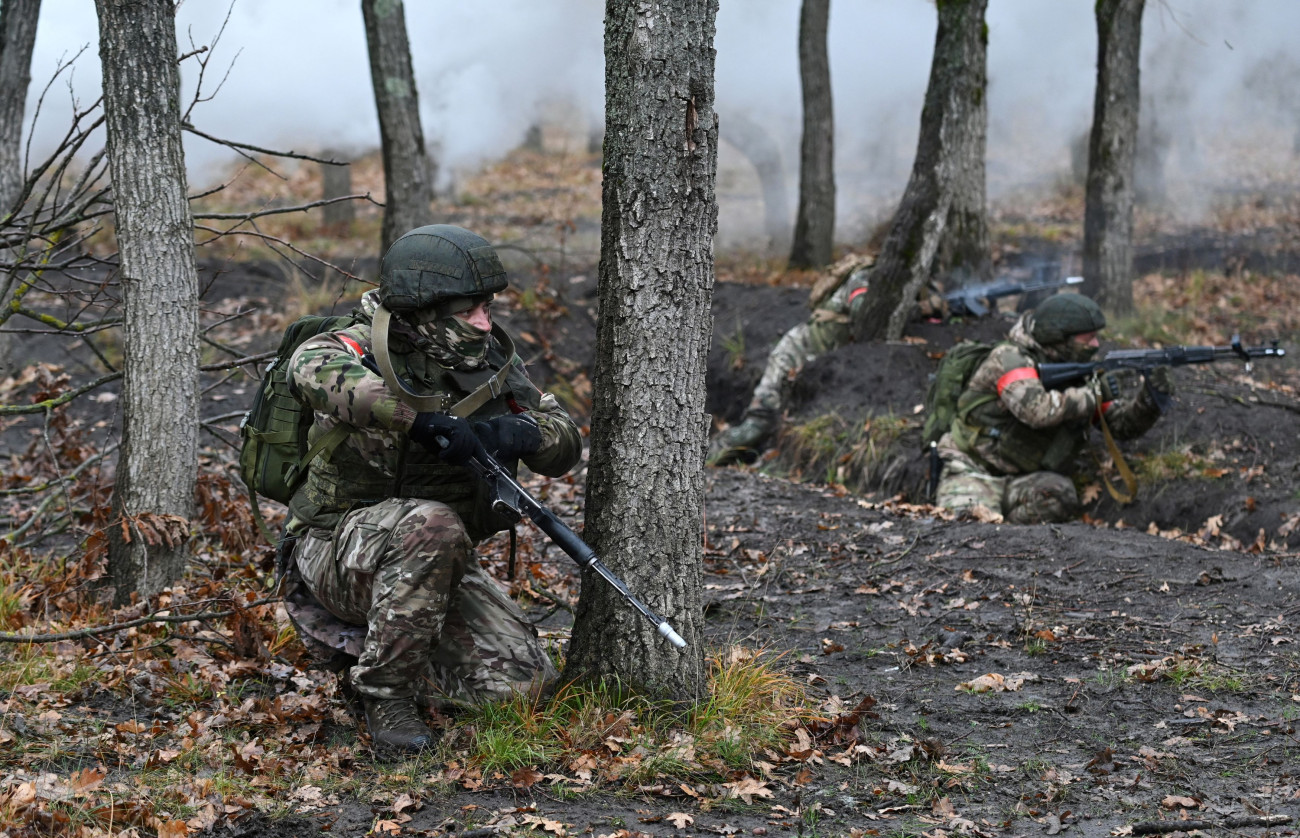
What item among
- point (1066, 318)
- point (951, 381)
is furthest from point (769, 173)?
point (1066, 318)

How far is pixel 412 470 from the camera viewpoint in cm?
417

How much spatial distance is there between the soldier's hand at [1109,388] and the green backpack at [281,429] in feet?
19.0

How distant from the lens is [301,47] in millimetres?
21422

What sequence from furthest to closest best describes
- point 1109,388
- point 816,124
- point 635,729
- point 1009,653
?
point 816,124 → point 1109,388 → point 1009,653 → point 635,729

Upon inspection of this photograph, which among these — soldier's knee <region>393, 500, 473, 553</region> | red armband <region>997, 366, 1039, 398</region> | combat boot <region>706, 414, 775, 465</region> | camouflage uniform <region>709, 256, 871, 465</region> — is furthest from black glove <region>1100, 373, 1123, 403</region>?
soldier's knee <region>393, 500, 473, 553</region>

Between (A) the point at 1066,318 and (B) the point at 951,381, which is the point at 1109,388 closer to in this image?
(A) the point at 1066,318

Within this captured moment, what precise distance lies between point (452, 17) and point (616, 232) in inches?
916

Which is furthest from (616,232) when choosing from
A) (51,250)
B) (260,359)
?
(51,250)

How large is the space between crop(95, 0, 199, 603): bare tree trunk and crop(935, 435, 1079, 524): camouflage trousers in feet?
17.2

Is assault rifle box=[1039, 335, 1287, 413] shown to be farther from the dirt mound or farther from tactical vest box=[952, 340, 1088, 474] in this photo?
the dirt mound

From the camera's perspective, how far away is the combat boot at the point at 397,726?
3.86 m

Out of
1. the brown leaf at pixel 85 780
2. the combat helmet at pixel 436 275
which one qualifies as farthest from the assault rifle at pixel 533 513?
the brown leaf at pixel 85 780

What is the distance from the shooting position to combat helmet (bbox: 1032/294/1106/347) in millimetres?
7969

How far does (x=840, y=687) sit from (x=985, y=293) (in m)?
6.78
